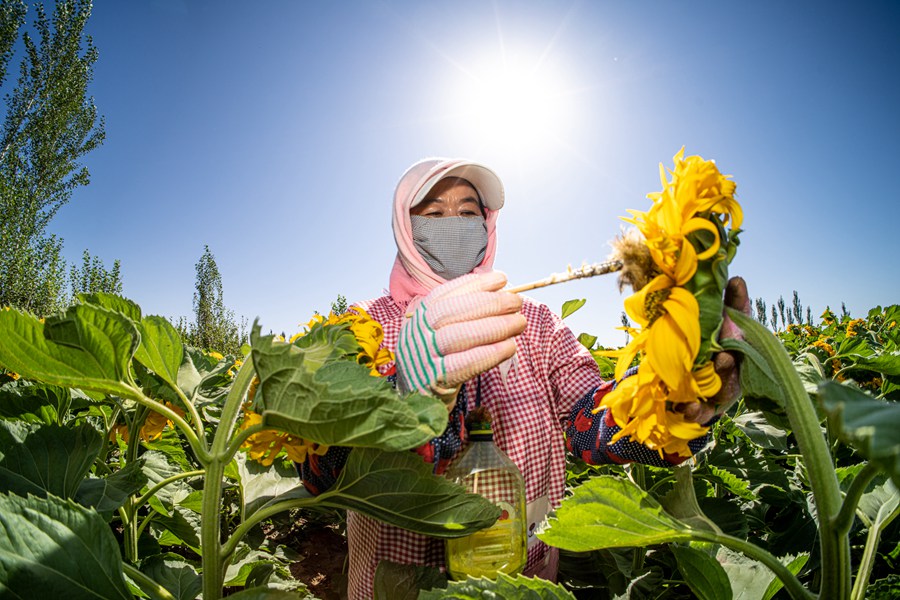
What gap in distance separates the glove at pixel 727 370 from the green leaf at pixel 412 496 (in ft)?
1.45

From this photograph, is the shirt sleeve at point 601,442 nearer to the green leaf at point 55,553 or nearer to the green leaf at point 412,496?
the green leaf at point 412,496

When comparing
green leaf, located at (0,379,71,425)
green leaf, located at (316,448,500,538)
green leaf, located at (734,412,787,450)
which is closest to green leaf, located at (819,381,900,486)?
green leaf, located at (316,448,500,538)

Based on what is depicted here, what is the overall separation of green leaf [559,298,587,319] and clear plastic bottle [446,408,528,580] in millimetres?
2104

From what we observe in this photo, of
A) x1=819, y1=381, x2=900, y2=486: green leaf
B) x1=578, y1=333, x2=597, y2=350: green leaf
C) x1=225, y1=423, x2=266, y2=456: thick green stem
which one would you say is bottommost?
x1=225, y1=423, x2=266, y2=456: thick green stem

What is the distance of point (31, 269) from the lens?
25.1 metres

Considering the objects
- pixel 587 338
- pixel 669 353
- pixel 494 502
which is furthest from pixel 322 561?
pixel 669 353

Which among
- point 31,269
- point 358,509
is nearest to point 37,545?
point 358,509

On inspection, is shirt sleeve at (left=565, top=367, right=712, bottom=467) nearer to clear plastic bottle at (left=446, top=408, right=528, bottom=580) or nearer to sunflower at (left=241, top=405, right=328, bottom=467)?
clear plastic bottle at (left=446, top=408, right=528, bottom=580)

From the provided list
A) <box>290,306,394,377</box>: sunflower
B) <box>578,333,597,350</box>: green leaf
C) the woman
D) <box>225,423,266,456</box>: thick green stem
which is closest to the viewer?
<box>225,423,266,456</box>: thick green stem

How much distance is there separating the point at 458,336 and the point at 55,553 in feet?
2.59

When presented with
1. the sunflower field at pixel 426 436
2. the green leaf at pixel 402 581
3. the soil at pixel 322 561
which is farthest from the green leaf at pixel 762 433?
the soil at pixel 322 561

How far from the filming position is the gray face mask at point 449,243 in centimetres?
205

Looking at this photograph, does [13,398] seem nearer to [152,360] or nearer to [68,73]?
[152,360]

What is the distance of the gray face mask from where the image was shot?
6.72 ft
